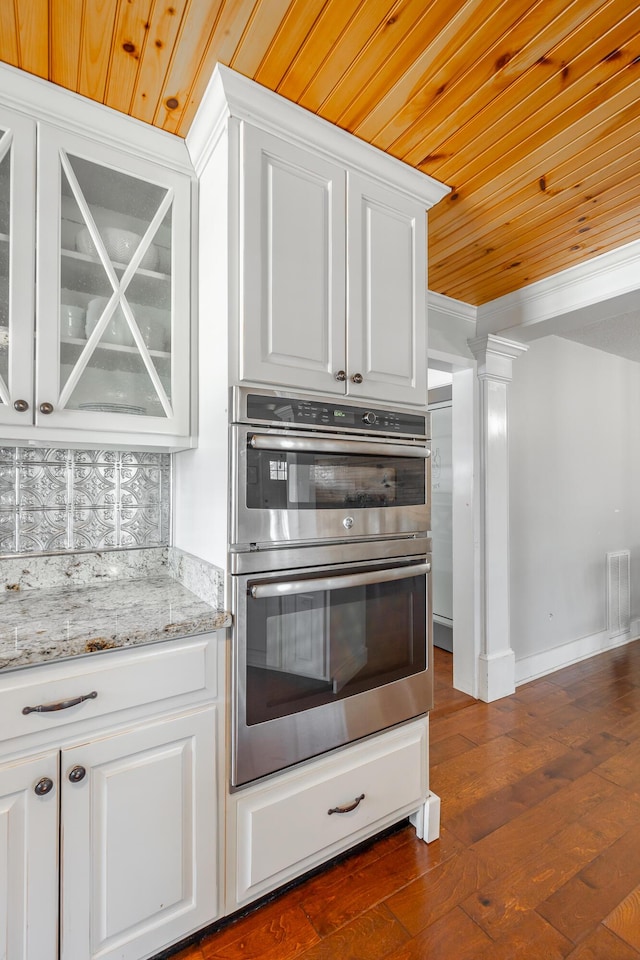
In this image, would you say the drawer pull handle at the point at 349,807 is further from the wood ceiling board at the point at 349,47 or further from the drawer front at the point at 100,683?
the wood ceiling board at the point at 349,47

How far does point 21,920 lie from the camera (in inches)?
41.2

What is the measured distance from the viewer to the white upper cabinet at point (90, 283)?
4.29 ft

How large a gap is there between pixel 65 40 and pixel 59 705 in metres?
1.64

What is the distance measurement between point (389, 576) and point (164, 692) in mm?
758

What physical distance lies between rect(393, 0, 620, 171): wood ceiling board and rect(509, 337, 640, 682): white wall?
179 centimetres

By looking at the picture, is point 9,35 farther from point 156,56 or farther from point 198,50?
point 198,50

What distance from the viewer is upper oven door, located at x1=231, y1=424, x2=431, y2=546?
1295mm

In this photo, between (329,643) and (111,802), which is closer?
(111,802)

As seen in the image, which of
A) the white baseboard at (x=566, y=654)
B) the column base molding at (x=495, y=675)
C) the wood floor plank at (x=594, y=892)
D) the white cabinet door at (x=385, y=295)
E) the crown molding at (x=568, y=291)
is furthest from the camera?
the white baseboard at (x=566, y=654)

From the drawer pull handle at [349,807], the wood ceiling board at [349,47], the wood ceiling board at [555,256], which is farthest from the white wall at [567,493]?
the wood ceiling board at [349,47]

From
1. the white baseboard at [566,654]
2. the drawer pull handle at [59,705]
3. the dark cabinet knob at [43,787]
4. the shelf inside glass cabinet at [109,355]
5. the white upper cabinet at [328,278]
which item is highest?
the white upper cabinet at [328,278]

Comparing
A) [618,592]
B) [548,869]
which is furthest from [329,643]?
[618,592]

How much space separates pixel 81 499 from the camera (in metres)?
1.68

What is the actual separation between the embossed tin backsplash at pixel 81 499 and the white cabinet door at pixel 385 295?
883 mm
